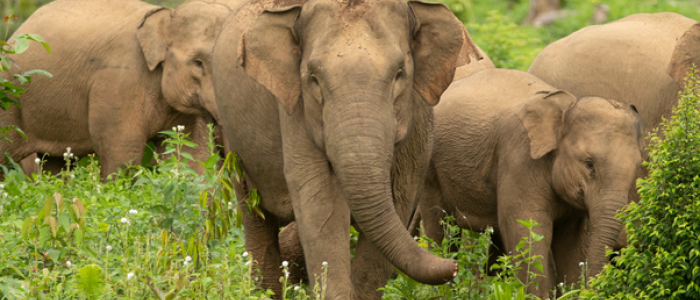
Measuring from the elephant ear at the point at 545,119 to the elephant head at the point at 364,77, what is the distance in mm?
1356

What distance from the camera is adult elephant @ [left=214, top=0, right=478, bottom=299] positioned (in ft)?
13.8

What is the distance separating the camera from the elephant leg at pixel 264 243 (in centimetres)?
596

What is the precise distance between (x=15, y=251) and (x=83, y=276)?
853mm

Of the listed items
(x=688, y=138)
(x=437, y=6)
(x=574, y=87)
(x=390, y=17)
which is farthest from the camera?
(x=574, y=87)

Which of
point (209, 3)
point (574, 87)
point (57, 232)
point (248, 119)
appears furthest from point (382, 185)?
point (209, 3)

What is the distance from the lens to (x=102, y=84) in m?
8.61

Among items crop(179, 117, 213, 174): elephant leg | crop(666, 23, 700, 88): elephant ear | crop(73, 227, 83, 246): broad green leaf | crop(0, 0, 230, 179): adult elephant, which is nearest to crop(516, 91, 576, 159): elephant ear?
crop(666, 23, 700, 88): elephant ear

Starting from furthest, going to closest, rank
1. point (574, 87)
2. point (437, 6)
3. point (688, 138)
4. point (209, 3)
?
1. point (209, 3)
2. point (574, 87)
3. point (437, 6)
4. point (688, 138)

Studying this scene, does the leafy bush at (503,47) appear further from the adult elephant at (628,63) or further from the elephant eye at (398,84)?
the elephant eye at (398,84)

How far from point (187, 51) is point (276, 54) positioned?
386 cm

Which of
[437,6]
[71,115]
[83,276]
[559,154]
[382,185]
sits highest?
[437,6]

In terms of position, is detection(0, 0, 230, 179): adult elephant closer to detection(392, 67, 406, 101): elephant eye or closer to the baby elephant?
the baby elephant

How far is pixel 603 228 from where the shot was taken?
5.63 m

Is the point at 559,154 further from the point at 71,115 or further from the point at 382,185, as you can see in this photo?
the point at 71,115
